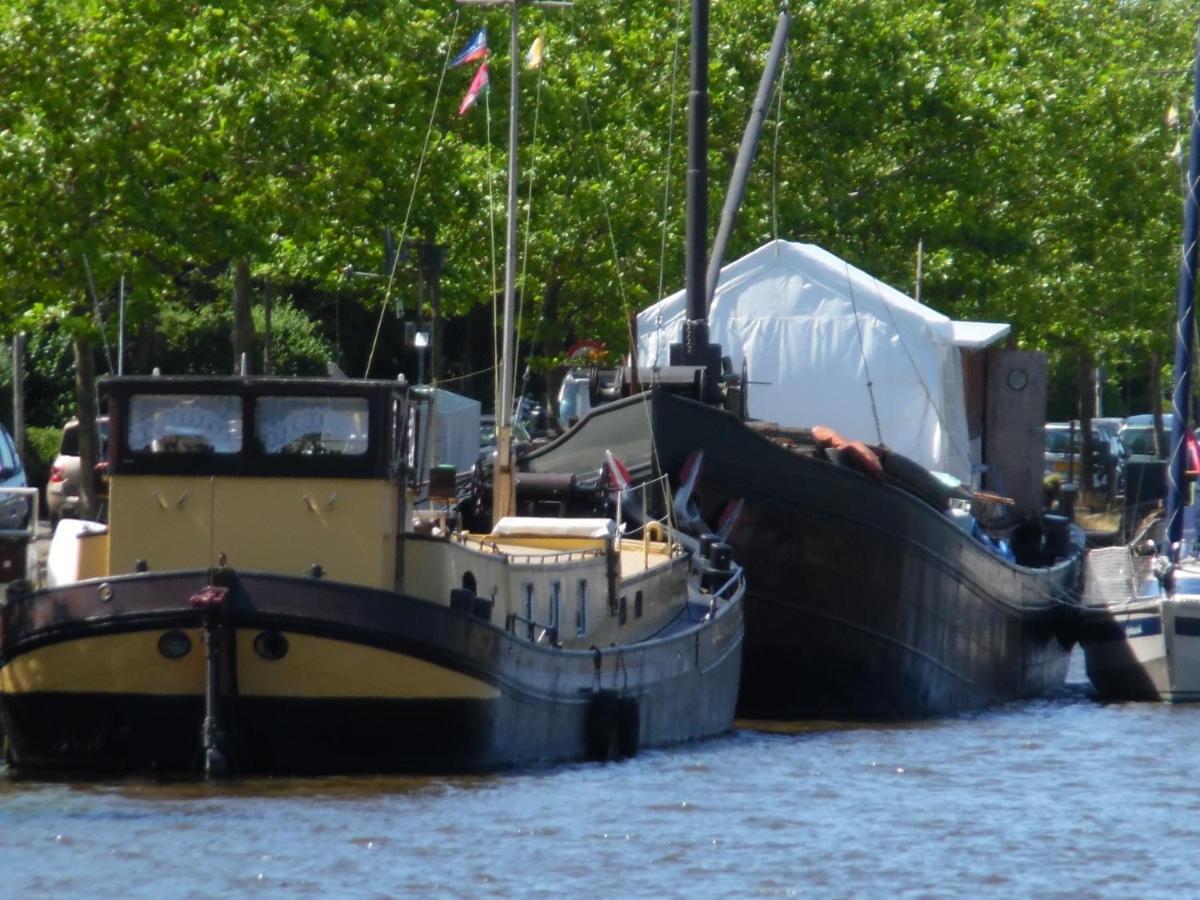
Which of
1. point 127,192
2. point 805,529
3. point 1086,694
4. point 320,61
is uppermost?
point 320,61

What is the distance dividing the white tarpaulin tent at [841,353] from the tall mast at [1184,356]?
83.8 inches

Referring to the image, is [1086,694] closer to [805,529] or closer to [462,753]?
[805,529]

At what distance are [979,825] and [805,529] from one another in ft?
22.9

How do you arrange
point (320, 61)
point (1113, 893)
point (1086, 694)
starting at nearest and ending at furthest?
1. point (1113, 893)
2. point (1086, 694)
3. point (320, 61)

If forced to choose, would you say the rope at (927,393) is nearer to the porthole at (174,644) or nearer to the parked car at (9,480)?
the parked car at (9,480)

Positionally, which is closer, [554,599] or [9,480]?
[554,599]

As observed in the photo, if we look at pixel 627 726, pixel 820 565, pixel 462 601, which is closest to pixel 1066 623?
pixel 820 565

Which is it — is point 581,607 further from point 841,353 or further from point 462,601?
point 841,353

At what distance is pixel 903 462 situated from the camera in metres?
23.0

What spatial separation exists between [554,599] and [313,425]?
8.44ft

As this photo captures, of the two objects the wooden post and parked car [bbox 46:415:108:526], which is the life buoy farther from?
parked car [bbox 46:415:108:526]

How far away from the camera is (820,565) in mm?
22391

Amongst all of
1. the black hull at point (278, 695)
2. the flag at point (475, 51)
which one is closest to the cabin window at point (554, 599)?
the black hull at point (278, 695)

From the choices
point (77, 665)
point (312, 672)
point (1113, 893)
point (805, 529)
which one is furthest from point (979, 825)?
point (805, 529)
